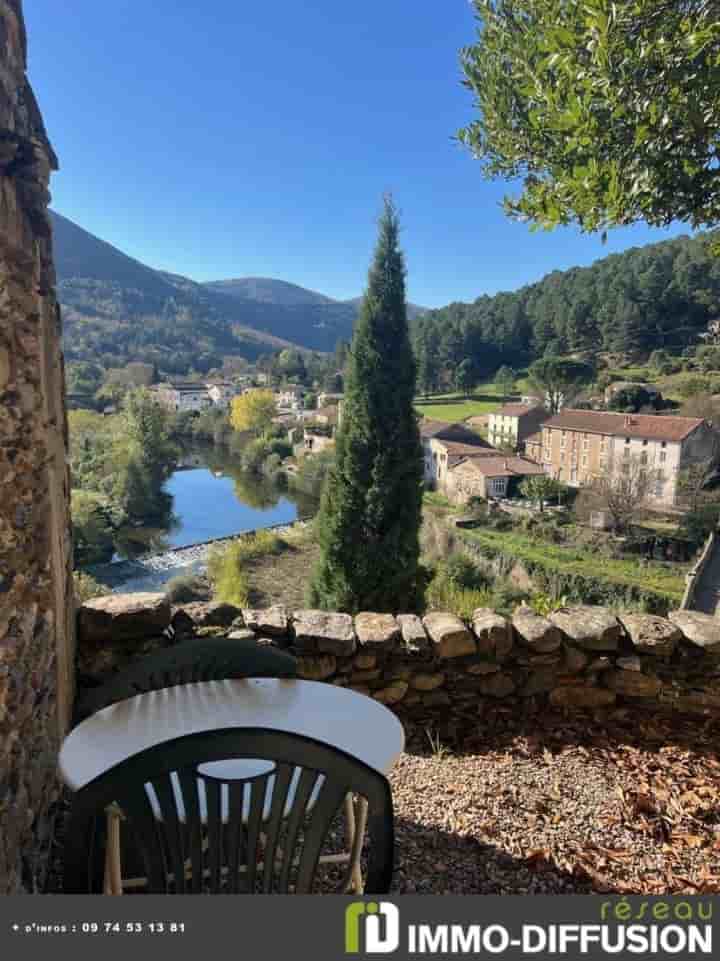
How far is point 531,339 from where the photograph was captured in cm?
4425

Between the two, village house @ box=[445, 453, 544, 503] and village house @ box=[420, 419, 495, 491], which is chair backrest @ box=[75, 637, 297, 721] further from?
village house @ box=[420, 419, 495, 491]

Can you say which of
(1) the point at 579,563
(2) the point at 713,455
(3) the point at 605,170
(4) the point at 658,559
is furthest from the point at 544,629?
(2) the point at 713,455

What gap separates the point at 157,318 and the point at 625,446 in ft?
282

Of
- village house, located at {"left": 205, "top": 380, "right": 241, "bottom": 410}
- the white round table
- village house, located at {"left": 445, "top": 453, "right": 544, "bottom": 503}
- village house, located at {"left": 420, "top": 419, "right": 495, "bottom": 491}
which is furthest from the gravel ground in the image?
village house, located at {"left": 205, "top": 380, "right": 241, "bottom": 410}

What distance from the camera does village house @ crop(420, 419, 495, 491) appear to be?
29562 mm

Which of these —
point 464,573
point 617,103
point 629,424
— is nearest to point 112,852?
point 617,103

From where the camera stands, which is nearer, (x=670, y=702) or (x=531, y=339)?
(x=670, y=702)

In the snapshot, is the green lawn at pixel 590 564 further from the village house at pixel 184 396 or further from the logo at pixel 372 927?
the village house at pixel 184 396

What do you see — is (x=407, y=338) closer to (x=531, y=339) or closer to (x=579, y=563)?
(x=579, y=563)

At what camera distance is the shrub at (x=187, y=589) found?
13828 millimetres

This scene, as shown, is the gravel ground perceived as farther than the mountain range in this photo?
No

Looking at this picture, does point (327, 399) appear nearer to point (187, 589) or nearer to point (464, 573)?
point (464, 573)

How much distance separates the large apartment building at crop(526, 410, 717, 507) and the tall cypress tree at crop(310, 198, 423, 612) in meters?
18.4

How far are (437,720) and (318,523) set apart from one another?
5.46m
